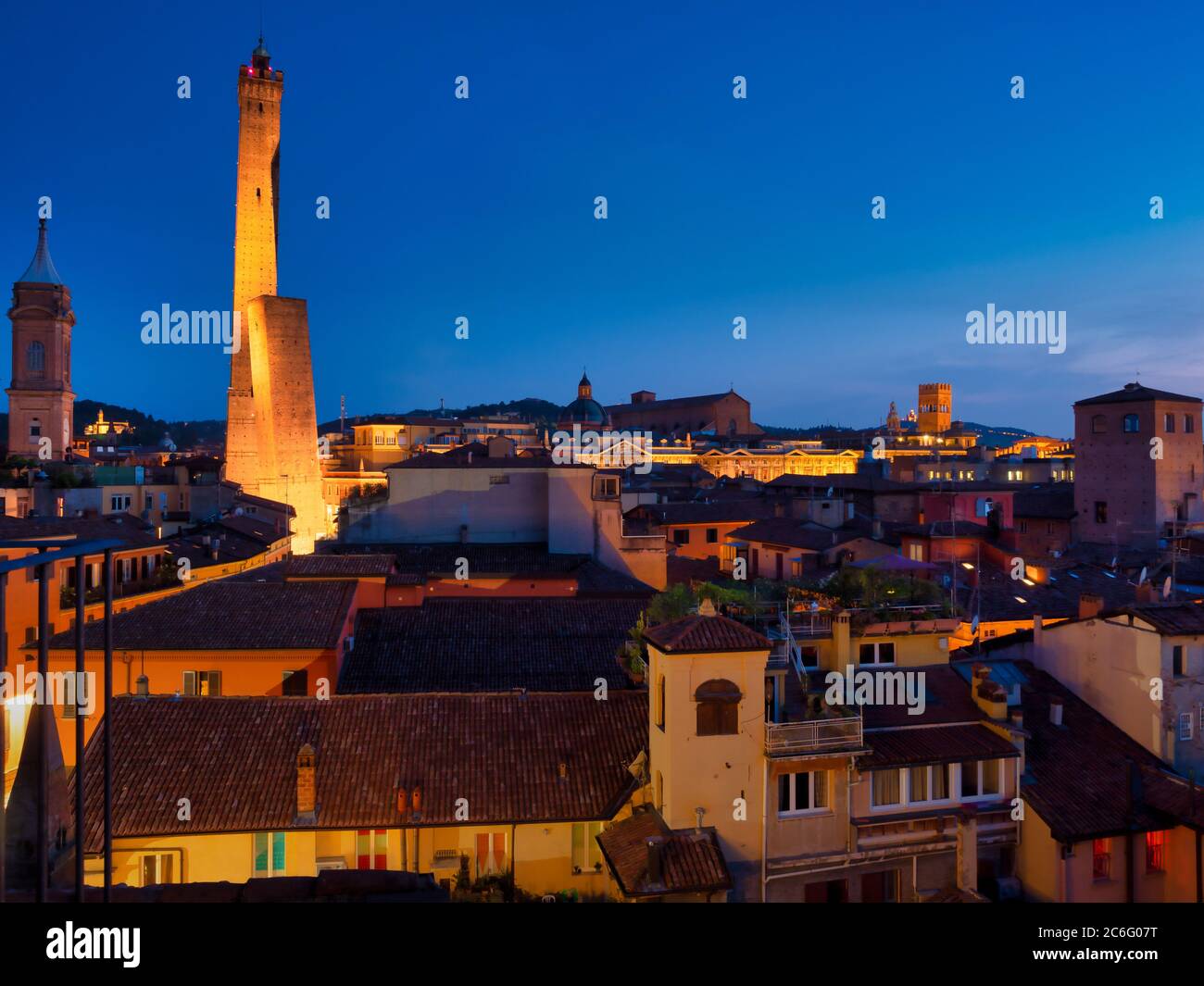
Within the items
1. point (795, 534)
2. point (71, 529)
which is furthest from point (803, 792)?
point (795, 534)

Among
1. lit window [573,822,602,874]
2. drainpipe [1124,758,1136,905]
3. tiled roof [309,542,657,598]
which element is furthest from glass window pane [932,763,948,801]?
tiled roof [309,542,657,598]

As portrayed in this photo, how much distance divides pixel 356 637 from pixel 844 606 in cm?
1121

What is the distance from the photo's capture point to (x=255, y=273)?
60062 millimetres

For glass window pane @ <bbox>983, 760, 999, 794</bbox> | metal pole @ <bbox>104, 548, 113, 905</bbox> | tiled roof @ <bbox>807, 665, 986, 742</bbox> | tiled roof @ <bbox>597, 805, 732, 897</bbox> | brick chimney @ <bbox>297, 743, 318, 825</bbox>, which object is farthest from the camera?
tiled roof @ <bbox>807, 665, 986, 742</bbox>

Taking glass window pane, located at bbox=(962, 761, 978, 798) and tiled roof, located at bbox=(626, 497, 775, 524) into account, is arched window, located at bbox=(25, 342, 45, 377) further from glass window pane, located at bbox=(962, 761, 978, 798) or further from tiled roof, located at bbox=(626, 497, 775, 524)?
glass window pane, located at bbox=(962, 761, 978, 798)

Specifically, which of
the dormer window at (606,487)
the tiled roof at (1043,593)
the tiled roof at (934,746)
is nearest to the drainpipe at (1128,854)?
the tiled roof at (934,746)

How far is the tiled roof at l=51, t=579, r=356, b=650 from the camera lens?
58.6 feet

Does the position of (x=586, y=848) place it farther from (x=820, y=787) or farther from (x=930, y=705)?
(x=930, y=705)

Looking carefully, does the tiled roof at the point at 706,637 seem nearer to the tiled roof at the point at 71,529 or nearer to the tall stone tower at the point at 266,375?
the tiled roof at the point at 71,529

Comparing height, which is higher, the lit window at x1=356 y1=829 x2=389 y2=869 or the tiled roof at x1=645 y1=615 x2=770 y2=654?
the tiled roof at x1=645 y1=615 x2=770 y2=654

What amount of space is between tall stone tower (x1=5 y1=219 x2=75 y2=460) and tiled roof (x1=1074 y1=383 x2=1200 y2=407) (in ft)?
204

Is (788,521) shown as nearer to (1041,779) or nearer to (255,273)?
(1041,779)

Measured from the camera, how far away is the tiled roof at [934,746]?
12.7 m
